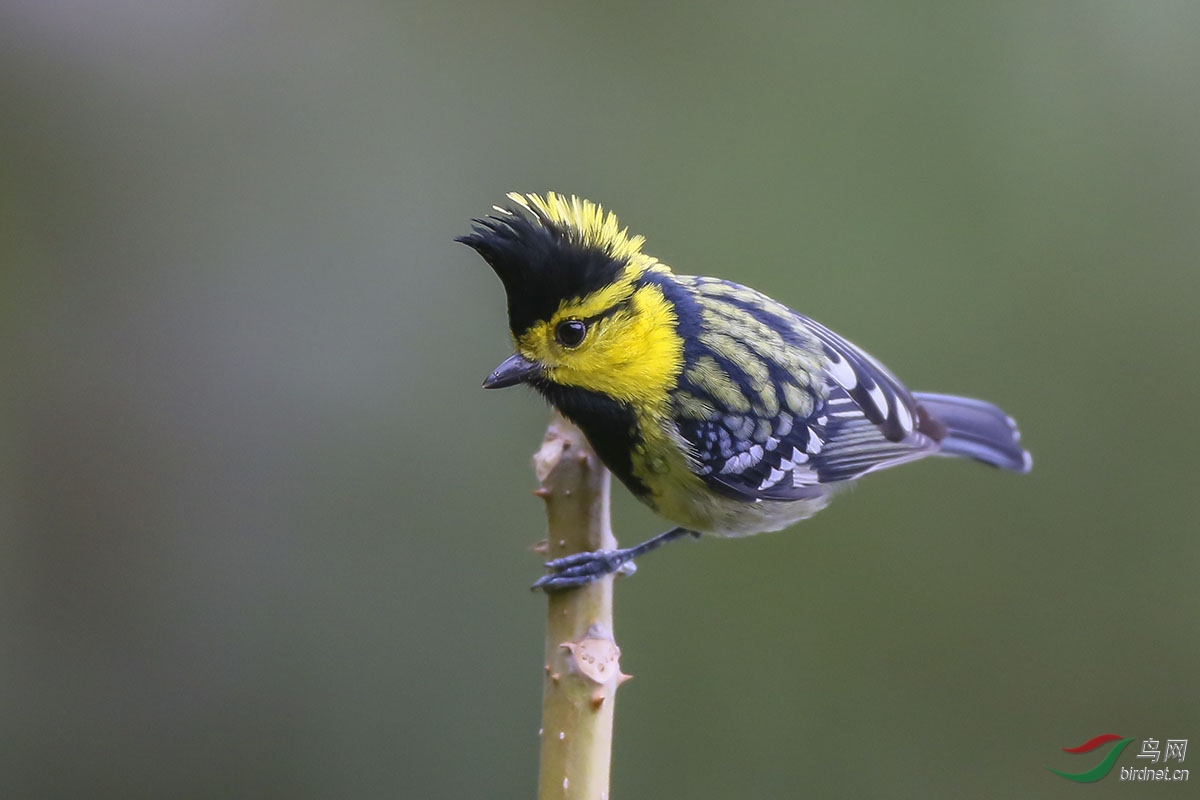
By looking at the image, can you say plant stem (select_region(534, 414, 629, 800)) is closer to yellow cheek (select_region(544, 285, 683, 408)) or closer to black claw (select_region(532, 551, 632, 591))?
black claw (select_region(532, 551, 632, 591))

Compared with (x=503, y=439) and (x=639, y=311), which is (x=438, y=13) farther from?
(x=639, y=311)

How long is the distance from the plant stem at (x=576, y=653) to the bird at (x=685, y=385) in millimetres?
32

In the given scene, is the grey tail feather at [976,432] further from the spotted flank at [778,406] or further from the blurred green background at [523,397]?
the blurred green background at [523,397]

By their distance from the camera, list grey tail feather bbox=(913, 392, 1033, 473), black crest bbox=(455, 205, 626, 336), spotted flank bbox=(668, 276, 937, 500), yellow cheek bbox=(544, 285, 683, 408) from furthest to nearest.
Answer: grey tail feather bbox=(913, 392, 1033, 473) < spotted flank bbox=(668, 276, 937, 500) < yellow cheek bbox=(544, 285, 683, 408) < black crest bbox=(455, 205, 626, 336)

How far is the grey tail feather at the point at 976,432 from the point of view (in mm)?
2154

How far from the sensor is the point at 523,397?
9.05 ft

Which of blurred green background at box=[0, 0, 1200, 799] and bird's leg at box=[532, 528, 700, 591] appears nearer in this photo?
bird's leg at box=[532, 528, 700, 591]

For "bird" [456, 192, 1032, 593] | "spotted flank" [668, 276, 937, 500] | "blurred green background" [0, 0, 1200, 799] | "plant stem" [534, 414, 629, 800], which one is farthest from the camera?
"blurred green background" [0, 0, 1200, 799]

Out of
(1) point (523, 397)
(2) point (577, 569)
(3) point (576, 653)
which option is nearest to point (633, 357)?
(2) point (577, 569)

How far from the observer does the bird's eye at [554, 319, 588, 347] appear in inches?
62.0

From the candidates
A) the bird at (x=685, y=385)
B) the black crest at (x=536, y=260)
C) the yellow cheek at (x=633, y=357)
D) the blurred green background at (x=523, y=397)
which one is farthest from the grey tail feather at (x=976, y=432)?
the black crest at (x=536, y=260)

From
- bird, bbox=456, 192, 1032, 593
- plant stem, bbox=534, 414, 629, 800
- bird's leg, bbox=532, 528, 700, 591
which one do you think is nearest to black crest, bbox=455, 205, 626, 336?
bird, bbox=456, 192, 1032, 593

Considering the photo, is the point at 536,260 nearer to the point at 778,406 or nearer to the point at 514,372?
the point at 514,372

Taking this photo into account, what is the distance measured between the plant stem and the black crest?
24 centimetres
